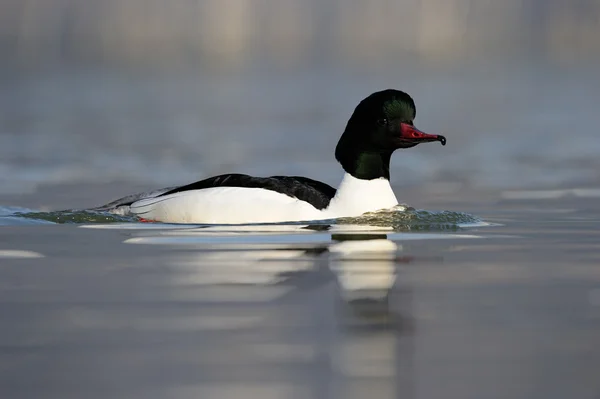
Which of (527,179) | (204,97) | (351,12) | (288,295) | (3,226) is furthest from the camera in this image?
(351,12)

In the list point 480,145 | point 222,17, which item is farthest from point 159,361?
point 222,17

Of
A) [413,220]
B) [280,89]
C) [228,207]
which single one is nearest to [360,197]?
[413,220]

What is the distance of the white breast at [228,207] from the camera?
10914 mm

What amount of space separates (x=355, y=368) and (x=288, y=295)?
168 cm

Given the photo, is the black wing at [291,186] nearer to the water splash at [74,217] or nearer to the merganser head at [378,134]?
the merganser head at [378,134]

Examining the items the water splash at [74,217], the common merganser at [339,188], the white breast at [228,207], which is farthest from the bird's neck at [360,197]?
the water splash at [74,217]

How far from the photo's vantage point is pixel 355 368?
18.4 feet

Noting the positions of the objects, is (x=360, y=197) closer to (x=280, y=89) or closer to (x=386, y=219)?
(x=386, y=219)

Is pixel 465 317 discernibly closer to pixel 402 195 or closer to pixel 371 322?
pixel 371 322

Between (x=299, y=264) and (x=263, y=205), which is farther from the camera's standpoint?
(x=263, y=205)

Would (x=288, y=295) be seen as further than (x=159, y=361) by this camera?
Yes

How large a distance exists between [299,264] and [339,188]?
9.25ft

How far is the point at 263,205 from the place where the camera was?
1099 cm

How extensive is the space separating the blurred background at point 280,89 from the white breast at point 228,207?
1.63 meters
